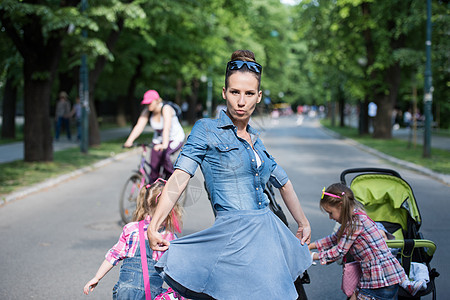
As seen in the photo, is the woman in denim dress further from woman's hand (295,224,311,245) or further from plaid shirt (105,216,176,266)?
plaid shirt (105,216,176,266)

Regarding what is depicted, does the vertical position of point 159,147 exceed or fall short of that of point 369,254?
it exceeds it

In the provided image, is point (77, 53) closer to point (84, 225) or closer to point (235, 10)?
point (84, 225)

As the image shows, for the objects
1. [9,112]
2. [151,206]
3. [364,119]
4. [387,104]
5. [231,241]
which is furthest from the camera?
[364,119]

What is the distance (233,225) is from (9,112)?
25.0 metres

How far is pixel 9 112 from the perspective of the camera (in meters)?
25.7

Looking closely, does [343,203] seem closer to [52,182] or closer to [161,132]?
[161,132]

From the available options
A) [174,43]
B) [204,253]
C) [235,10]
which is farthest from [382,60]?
[204,253]

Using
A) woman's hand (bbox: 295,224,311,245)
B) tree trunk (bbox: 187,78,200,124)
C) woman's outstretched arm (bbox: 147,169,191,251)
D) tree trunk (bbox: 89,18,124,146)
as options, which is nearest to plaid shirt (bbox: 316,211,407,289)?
woman's hand (bbox: 295,224,311,245)

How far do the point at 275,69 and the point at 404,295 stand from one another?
6080cm

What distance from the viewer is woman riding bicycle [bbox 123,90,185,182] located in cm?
738

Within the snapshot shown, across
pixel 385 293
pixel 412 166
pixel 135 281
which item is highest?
pixel 135 281

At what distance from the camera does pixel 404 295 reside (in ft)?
13.1

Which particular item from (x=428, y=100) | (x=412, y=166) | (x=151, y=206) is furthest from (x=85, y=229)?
(x=428, y=100)

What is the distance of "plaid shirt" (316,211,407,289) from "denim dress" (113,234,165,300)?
1.19 metres
